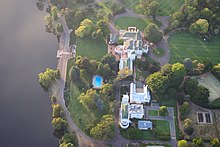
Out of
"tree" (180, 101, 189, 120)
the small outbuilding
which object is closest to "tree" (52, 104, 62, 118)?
the small outbuilding

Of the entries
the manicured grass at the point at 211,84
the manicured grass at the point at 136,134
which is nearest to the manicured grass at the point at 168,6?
the manicured grass at the point at 211,84

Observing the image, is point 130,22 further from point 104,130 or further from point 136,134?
point 104,130

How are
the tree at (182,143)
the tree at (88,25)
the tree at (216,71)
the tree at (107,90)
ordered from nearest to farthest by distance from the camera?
the tree at (182,143) → the tree at (107,90) → the tree at (216,71) → the tree at (88,25)

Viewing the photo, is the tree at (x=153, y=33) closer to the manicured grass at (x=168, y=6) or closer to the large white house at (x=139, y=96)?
the manicured grass at (x=168, y=6)

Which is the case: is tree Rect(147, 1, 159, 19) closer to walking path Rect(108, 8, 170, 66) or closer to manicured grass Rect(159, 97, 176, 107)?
walking path Rect(108, 8, 170, 66)

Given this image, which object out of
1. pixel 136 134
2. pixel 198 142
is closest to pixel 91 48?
pixel 136 134

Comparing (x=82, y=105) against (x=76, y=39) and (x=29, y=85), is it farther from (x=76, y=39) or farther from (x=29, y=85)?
(x=76, y=39)

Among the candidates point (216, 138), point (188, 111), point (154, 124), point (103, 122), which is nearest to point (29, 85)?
point (103, 122)

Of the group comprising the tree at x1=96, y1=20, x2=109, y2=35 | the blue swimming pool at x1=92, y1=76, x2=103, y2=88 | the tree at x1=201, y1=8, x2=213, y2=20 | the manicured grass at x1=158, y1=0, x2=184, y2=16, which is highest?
the manicured grass at x1=158, y1=0, x2=184, y2=16
